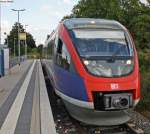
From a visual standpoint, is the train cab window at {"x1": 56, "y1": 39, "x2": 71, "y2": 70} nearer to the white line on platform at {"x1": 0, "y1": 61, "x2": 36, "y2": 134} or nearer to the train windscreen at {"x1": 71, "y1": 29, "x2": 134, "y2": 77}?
the train windscreen at {"x1": 71, "y1": 29, "x2": 134, "y2": 77}

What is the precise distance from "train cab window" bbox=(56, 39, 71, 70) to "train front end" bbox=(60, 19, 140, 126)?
11.2 inches

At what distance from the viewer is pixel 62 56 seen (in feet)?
43.6

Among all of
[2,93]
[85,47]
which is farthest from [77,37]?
[2,93]

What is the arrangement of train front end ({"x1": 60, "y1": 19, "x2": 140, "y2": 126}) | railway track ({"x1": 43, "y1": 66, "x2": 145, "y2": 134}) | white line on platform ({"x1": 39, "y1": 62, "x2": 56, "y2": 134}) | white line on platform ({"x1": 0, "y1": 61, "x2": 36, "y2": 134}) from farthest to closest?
train front end ({"x1": 60, "y1": 19, "x2": 140, "y2": 126}), railway track ({"x1": 43, "y1": 66, "x2": 145, "y2": 134}), white line on platform ({"x1": 0, "y1": 61, "x2": 36, "y2": 134}), white line on platform ({"x1": 39, "y1": 62, "x2": 56, "y2": 134})

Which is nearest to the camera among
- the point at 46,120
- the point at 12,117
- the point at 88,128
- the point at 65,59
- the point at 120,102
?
the point at 46,120

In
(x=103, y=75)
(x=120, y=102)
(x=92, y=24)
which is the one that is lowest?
(x=120, y=102)

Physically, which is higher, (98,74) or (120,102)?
(98,74)

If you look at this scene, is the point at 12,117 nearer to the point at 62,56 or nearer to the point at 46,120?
the point at 46,120

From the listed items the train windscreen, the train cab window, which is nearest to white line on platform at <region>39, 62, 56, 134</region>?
the train cab window

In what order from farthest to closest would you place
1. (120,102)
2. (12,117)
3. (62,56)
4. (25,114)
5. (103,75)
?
(62,56) < (25,114) < (12,117) < (103,75) < (120,102)

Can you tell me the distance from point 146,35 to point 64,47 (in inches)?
1229

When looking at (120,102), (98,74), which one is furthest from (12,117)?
(120,102)

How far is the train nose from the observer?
11460 mm

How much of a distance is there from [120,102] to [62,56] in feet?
8.67
